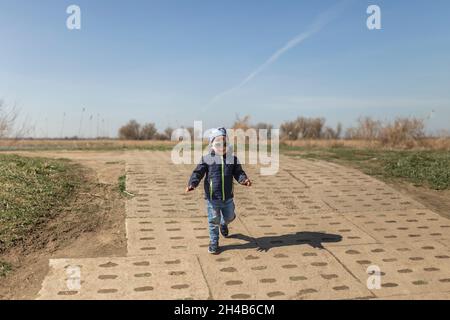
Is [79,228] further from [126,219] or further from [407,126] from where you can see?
[407,126]

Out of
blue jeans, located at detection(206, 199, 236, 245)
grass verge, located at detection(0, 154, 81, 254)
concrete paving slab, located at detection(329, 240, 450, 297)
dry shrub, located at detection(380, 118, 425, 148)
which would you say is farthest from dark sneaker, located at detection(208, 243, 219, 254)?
dry shrub, located at detection(380, 118, 425, 148)

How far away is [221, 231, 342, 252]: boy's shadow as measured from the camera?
17.9 ft

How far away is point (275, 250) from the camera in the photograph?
5.34 meters

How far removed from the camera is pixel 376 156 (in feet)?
39.7

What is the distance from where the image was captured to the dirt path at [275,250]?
14.0 ft

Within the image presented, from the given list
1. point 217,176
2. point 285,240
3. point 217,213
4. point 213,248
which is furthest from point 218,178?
point 285,240

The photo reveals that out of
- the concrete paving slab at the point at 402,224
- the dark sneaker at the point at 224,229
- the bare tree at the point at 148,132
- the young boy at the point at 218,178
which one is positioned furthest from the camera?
the bare tree at the point at 148,132

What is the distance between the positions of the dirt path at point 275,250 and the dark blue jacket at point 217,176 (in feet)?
2.24

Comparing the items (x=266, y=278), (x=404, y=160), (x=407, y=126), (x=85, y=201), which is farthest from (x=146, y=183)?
(x=407, y=126)

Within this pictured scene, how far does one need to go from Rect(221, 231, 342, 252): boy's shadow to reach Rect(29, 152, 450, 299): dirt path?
1 cm

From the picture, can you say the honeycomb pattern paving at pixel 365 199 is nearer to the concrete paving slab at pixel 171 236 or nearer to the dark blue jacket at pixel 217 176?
the concrete paving slab at pixel 171 236

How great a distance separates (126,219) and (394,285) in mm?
3775

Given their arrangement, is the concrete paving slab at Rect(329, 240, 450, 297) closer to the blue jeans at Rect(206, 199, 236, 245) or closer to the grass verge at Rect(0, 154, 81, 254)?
the blue jeans at Rect(206, 199, 236, 245)

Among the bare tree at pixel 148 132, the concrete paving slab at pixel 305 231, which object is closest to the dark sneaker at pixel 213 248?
the concrete paving slab at pixel 305 231
